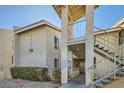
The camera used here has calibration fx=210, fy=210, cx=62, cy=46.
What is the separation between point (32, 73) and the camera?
10.4m

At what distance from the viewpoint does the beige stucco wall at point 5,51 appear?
12.9 metres

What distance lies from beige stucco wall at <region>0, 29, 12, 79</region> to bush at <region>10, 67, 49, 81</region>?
162cm

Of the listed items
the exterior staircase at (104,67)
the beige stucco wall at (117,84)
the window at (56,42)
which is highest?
the window at (56,42)

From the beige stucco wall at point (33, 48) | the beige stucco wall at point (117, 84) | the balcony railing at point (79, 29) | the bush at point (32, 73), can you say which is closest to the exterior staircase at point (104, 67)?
the beige stucco wall at point (117, 84)

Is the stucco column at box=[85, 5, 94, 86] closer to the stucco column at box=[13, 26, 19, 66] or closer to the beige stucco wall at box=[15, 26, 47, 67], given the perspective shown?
the beige stucco wall at box=[15, 26, 47, 67]

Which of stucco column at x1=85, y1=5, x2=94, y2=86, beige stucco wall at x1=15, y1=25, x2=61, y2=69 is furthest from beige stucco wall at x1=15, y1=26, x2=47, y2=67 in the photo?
stucco column at x1=85, y1=5, x2=94, y2=86

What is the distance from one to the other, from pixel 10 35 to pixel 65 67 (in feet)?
21.5

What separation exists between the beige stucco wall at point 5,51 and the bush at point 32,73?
5.33ft

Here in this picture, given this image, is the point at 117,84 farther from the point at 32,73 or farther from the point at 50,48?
the point at 50,48

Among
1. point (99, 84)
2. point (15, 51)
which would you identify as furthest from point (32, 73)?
point (99, 84)

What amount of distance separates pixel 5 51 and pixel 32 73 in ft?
12.2

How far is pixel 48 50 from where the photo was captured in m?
11.3

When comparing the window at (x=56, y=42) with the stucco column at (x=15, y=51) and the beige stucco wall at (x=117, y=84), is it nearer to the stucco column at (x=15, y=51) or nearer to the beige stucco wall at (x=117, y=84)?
the stucco column at (x=15, y=51)
